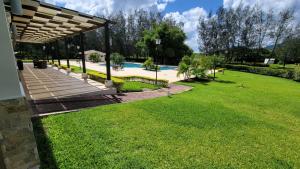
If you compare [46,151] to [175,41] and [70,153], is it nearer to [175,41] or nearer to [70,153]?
[70,153]

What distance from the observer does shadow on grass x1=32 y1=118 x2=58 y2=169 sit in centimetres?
364

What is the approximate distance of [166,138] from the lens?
5.06 metres

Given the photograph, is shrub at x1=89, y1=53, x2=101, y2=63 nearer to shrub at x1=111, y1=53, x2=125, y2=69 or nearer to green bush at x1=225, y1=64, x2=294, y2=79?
shrub at x1=111, y1=53, x2=125, y2=69

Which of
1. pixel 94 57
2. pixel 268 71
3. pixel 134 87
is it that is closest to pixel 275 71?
pixel 268 71

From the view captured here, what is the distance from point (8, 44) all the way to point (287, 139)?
7188mm

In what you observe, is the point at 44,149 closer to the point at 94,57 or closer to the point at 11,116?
the point at 11,116

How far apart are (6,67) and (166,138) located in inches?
150

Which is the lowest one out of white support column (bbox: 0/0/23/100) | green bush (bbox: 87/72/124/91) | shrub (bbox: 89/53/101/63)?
green bush (bbox: 87/72/124/91)

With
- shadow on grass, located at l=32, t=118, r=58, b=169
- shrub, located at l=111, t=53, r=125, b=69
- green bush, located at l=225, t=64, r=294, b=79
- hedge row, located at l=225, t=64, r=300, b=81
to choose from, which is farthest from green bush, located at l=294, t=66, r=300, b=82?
shadow on grass, located at l=32, t=118, r=58, b=169

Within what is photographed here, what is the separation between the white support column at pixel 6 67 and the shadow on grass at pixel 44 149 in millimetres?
1470

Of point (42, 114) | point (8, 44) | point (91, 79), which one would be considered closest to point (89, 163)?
point (8, 44)

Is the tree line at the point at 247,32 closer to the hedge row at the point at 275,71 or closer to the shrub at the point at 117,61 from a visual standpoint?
the hedge row at the point at 275,71

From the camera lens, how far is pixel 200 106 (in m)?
8.47

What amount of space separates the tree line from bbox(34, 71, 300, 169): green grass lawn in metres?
37.4
